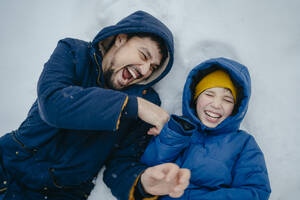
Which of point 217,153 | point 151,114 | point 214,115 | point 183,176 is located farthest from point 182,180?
point 214,115

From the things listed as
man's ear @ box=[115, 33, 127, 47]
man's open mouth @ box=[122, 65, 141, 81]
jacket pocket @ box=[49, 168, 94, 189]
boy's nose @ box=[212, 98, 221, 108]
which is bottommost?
jacket pocket @ box=[49, 168, 94, 189]

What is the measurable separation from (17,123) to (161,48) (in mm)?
2257

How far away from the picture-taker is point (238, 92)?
2.25 meters

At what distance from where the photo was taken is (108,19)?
2883mm

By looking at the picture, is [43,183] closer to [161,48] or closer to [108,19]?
[161,48]

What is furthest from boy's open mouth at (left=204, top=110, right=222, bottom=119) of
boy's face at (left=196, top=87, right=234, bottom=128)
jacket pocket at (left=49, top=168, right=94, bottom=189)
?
jacket pocket at (left=49, top=168, right=94, bottom=189)

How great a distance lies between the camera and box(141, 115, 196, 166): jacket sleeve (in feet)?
6.10

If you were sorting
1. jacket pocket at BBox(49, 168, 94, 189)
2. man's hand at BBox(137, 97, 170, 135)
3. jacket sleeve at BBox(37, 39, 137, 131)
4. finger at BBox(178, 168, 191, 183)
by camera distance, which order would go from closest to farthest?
finger at BBox(178, 168, 191, 183) → jacket sleeve at BBox(37, 39, 137, 131) → man's hand at BBox(137, 97, 170, 135) → jacket pocket at BBox(49, 168, 94, 189)

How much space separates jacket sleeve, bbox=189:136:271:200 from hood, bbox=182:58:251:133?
299mm

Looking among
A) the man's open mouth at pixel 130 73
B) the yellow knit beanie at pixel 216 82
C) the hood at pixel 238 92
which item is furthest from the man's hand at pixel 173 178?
the yellow knit beanie at pixel 216 82

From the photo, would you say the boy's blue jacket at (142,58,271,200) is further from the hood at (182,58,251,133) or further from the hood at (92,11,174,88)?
the hood at (92,11,174,88)

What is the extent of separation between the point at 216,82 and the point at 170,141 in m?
0.81

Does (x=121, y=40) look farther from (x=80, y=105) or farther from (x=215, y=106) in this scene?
(x=215, y=106)

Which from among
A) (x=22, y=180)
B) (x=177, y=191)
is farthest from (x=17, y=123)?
(x=177, y=191)
